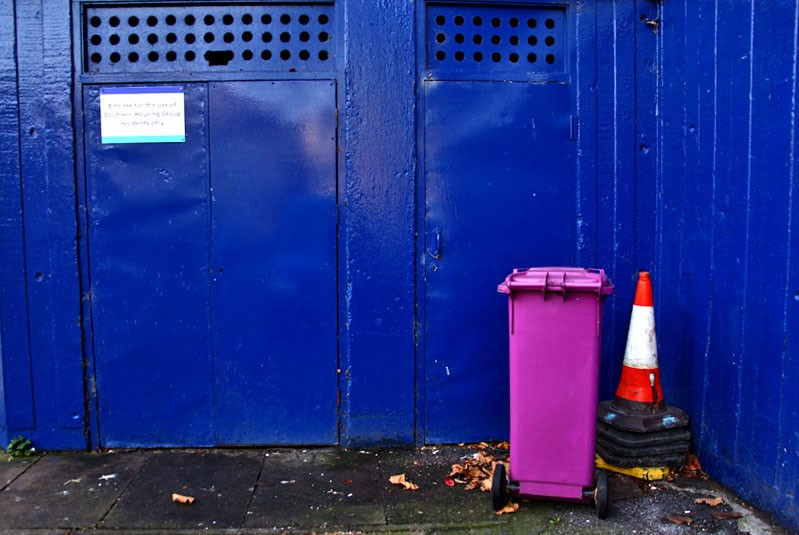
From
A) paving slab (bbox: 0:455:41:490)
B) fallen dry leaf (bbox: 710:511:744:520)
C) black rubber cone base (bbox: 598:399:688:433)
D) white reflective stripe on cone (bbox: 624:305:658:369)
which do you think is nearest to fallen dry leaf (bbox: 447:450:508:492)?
black rubber cone base (bbox: 598:399:688:433)

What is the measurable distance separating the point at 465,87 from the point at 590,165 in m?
0.99

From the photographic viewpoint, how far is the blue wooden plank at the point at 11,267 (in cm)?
434

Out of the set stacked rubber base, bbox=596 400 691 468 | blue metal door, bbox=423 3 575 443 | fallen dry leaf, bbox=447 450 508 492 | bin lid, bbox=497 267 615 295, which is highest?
blue metal door, bbox=423 3 575 443

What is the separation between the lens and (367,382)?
14.7ft

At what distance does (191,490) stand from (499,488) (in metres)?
1.81

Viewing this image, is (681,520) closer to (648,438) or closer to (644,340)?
(648,438)

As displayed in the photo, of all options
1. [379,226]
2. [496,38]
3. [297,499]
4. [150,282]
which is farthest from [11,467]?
[496,38]

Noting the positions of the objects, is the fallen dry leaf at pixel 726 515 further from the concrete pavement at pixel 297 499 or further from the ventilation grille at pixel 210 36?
the ventilation grille at pixel 210 36

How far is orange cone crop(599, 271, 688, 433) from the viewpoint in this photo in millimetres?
4066

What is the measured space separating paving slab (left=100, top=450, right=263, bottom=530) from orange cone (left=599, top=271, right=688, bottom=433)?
2.25 meters

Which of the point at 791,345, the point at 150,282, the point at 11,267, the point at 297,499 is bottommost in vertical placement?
the point at 297,499

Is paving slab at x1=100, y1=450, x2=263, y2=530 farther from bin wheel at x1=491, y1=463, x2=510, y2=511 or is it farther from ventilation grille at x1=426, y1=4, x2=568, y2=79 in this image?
ventilation grille at x1=426, y1=4, x2=568, y2=79

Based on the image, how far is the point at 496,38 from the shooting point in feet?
14.7

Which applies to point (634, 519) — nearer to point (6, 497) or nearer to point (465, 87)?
point (465, 87)
